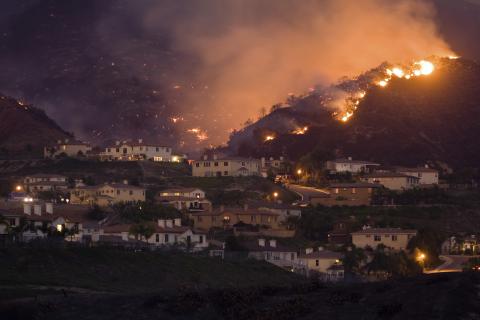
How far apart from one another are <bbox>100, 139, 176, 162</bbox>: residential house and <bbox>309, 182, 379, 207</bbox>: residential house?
106ft

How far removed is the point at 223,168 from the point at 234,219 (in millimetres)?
33540

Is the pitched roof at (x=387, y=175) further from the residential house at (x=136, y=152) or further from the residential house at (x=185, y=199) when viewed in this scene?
the residential house at (x=136, y=152)

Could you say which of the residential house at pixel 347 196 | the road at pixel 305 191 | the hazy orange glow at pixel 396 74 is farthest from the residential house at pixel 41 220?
the hazy orange glow at pixel 396 74

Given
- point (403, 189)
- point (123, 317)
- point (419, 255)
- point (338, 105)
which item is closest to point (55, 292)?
point (123, 317)

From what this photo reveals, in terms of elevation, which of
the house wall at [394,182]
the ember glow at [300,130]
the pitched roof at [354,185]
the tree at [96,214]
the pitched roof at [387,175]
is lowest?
the tree at [96,214]

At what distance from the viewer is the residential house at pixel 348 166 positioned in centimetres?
15545

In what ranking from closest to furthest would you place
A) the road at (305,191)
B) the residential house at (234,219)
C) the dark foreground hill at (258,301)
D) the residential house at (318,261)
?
the dark foreground hill at (258,301) → the residential house at (318,261) → the residential house at (234,219) → the road at (305,191)

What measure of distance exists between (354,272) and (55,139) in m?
88.8

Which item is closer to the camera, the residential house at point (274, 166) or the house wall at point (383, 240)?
the house wall at point (383, 240)

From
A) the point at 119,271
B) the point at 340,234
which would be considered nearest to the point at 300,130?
the point at 340,234

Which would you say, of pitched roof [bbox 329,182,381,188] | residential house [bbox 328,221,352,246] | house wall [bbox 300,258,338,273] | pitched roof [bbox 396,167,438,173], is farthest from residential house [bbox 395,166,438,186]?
house wall [bbox 300,258,338,273]

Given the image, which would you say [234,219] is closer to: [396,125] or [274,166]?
[274,166]

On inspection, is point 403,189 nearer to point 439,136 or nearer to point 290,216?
point 290,216

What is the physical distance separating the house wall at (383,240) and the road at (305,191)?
26.3m
